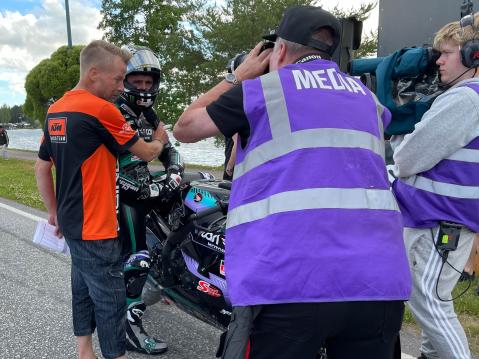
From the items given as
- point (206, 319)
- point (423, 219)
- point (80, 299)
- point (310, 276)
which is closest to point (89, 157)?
point (80, 299)

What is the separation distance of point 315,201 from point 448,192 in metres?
1.12

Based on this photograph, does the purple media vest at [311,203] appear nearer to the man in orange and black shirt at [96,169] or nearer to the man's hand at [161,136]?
the man in orange and black shirt at [96,169]

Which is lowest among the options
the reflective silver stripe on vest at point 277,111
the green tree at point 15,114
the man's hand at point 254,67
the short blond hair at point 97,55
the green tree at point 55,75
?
the green tree at point 15,114

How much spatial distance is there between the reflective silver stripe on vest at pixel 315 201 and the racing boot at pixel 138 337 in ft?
6.82

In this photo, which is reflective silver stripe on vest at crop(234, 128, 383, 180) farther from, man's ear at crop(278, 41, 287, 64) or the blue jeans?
the blue jeans

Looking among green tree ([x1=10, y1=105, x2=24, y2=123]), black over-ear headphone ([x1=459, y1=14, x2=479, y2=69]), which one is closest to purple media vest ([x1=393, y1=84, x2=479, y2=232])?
black over-ear headphone ([x1=459, y1=14, x2=479, y2=69])

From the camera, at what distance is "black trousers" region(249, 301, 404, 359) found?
1.60 meters

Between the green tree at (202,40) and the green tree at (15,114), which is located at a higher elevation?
the green tree at (202,40)

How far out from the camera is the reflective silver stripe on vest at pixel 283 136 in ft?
5.36

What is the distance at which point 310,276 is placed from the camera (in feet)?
5.21

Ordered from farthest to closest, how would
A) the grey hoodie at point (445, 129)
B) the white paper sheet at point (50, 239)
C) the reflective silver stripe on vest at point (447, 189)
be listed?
1. the white paper sheet at point (50, 239)
2. the reflective silver stripe on vest at point (447, 189)
3. the grey hoodie at point (445, 129)

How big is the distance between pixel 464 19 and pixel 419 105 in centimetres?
49

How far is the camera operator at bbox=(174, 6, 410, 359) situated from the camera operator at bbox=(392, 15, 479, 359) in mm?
690

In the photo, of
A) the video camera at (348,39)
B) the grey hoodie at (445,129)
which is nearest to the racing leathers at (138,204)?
the video camera at (348,39)
